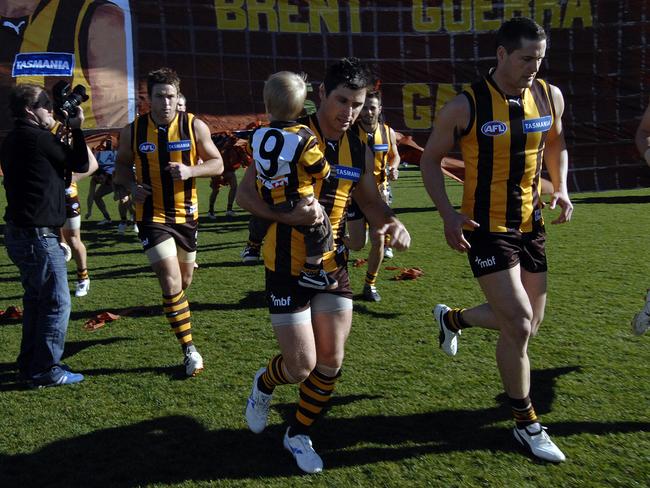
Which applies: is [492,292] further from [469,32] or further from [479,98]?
[469,32]

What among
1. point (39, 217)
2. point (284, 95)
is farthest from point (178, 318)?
point (284, 95)

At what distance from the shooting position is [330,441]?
376 centimetres

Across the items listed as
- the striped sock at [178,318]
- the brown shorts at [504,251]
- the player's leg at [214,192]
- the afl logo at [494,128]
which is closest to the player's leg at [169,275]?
the striped sock at [178,318]

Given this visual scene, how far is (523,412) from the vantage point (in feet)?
A: 11.4

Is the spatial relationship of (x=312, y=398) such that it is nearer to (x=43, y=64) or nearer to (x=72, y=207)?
(x=72, y=207)

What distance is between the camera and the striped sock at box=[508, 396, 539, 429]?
348cm

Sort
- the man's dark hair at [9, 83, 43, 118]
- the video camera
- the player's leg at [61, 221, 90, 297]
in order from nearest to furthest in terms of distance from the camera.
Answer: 1. the video camera
2. the man's dark hair at [9, 83, 43, 118]
3. the player's leg at [61, 221, 90, 297]

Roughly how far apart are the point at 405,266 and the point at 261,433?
17.5 ft

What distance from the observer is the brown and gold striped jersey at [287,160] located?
314cm

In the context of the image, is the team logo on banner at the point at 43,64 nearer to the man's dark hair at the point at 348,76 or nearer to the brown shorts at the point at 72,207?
the brown shorts at the point at 72,207

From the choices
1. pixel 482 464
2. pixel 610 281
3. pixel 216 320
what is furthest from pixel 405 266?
pixel 482 464

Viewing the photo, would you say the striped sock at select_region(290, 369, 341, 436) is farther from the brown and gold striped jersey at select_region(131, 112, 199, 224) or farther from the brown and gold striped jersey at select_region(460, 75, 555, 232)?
the brown and gold striped jersey at select_region(131, 112, 199, 224)

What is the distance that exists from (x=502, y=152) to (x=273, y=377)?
182cm

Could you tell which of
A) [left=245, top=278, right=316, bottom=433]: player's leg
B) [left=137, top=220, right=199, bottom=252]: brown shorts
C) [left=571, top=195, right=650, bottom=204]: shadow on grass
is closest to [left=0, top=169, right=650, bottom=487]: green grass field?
[left=245, top=278, right=316, bottom=433]: player's leg
